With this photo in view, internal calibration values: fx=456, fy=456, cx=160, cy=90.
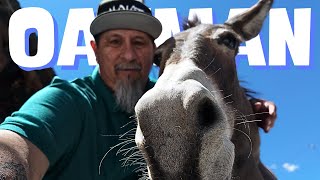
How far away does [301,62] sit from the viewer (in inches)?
337

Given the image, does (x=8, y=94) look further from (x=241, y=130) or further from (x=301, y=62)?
(x=301, y=62)

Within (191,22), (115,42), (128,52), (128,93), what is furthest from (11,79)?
(191,22)

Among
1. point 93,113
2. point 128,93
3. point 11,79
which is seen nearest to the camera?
point 93,113

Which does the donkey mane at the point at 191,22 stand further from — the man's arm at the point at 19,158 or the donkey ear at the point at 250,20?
the man's arm at the point at 19,158

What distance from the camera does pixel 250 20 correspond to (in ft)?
12.0

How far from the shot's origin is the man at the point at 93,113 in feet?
8.45

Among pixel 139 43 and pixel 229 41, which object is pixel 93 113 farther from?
pixel 229 41

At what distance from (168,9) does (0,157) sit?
7.39 meters

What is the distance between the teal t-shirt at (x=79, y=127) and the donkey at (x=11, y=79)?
1.44m

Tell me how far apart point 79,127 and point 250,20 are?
1.60 meters

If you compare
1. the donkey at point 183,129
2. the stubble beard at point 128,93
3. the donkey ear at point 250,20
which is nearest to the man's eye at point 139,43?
the stubble beard at point 128,93

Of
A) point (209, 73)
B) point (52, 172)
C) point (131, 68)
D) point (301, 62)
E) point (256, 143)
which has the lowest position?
point (301, 62)

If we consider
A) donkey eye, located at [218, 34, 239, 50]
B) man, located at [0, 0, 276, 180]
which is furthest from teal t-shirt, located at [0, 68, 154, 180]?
donkey eye, located at [218, 34, 239, 50]

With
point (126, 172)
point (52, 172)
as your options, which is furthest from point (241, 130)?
point (52, 172)
